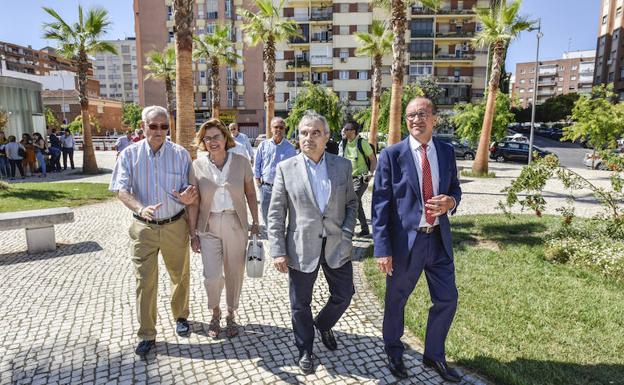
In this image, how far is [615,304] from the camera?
14.8 feet

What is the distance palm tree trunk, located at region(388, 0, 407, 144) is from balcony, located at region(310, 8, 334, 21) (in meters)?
37.7

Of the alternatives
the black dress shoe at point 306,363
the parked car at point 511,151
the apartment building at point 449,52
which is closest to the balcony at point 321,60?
the apartment building at point 449,52

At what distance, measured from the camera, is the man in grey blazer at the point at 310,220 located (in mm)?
3162

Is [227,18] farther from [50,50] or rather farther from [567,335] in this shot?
[50,50]

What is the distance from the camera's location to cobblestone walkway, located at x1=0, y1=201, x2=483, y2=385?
3281 millimetres

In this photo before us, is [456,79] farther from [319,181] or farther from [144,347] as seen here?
[144,347]

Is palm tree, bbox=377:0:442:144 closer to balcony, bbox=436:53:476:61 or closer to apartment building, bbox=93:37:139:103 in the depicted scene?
balcony, bbox=436:53:476:61

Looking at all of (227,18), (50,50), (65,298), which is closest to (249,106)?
(227,18)

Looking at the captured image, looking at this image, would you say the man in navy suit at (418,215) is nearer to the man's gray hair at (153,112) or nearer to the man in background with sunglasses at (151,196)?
the man in background with sunglasses at (151,196)

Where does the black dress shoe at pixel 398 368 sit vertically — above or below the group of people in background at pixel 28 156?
below

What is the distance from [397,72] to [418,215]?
1041cm

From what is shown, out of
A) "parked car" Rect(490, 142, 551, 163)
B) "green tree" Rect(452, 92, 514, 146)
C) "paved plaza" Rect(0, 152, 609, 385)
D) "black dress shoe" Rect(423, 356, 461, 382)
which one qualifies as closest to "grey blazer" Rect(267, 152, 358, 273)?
"paved plaza" Rect(0, 152, 609, 385)

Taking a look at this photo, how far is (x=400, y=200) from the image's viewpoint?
3113 millimetres

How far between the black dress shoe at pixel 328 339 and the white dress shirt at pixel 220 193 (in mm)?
1390
